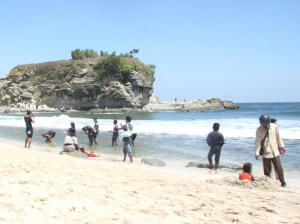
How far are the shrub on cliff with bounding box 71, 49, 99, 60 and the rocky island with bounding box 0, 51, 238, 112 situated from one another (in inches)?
427

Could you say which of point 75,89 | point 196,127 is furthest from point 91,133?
point 75,89

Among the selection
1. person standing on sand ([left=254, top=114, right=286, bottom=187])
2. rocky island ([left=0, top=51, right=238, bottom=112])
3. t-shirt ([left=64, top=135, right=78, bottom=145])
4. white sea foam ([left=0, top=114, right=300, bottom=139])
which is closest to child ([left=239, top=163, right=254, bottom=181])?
person standing on sand ([left=254, top=114, right=286, bottom=187])

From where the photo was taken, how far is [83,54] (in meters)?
84.5

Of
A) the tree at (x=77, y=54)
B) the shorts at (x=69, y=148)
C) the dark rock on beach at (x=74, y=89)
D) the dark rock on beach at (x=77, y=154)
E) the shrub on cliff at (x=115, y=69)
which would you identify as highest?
the tree at (x=77, y=54)

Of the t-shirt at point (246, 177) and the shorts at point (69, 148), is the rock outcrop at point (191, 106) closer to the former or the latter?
the shorts at point (69, 148)

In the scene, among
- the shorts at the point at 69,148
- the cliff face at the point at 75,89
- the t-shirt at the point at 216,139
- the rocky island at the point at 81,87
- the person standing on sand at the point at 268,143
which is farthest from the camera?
the cliff face at the point at 75,89

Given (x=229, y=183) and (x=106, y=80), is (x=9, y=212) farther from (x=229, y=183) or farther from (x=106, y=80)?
(x=106, y=80)

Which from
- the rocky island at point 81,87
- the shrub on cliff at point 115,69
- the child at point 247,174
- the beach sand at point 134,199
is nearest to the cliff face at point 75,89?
the rocky island at point 81,87

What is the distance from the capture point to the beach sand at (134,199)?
165 inches

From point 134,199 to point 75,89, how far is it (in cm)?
6623

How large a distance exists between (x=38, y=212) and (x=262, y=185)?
Result: 4.61 metres

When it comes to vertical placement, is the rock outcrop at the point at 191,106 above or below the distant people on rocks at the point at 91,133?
above

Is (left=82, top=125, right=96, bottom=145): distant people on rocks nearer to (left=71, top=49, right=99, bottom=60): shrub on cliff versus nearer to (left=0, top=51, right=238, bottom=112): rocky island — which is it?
(left=0, top=51, right=238, bottom=112): rocky island

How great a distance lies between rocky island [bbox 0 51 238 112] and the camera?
68.1m
